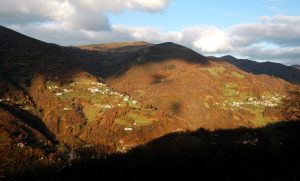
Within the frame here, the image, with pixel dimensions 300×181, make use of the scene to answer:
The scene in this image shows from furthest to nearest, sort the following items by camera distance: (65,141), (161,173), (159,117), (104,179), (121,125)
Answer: (159,117)
(121,125)
(65,141)
(161,173)
(104,179)

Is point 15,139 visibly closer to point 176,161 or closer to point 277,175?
point 176,161

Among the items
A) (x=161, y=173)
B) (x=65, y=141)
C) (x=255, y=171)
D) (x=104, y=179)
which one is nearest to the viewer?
(x=104, y=179)

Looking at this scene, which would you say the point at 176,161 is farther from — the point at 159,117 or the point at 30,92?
the point at 30,92

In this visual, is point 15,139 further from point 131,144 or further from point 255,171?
point 255,171

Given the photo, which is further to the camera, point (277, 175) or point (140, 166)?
point (140, 166)

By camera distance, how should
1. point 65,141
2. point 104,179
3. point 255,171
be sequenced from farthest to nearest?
point 65,141 → point 255,171 → point 104,179

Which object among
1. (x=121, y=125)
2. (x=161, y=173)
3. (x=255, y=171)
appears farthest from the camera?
(x=121, y=125)

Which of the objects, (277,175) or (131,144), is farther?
(131,144)

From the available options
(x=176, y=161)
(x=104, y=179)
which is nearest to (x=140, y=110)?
(x=176, y=161)

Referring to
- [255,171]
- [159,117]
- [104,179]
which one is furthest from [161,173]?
[159,117]
